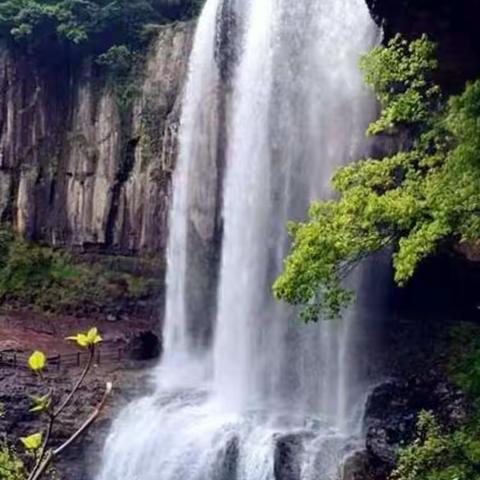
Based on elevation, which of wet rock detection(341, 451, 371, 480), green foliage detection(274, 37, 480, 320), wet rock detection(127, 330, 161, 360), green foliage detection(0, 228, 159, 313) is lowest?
wet rock detection(341, 451, 371, 480)

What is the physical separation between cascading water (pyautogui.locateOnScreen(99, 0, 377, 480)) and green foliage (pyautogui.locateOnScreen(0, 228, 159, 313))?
192 cm

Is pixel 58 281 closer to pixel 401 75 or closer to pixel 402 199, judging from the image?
pixel 401 75

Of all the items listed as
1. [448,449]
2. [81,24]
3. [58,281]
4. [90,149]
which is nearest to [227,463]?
[448,449]

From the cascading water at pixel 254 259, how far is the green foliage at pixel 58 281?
192 centimetres

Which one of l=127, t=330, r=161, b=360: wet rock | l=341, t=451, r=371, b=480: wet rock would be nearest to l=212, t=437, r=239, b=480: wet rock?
l=341, t=451, r=371, b=480: wet rock

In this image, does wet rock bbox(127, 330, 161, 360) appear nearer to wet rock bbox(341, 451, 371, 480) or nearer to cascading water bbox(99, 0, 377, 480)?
cascading water bbox(99, 0, 377, 480)

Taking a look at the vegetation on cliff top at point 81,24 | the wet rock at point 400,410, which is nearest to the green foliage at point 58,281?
the vegetation on cliff top at point 81,24

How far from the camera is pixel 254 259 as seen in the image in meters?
20.5

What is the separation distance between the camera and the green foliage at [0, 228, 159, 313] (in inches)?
984

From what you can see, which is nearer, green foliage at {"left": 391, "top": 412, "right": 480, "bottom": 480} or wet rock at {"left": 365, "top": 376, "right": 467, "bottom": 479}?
green foliage at {"left": 391, "top": 412, "right": 480, "bottom": 480}

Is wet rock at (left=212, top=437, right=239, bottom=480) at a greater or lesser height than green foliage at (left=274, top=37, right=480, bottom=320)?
lesser

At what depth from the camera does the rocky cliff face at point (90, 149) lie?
24734mm

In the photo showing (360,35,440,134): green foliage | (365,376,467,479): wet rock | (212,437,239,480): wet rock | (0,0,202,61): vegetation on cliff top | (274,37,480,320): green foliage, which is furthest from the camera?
(0,0,202,61): vegetation on cliff top

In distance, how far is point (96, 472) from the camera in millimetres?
16750
